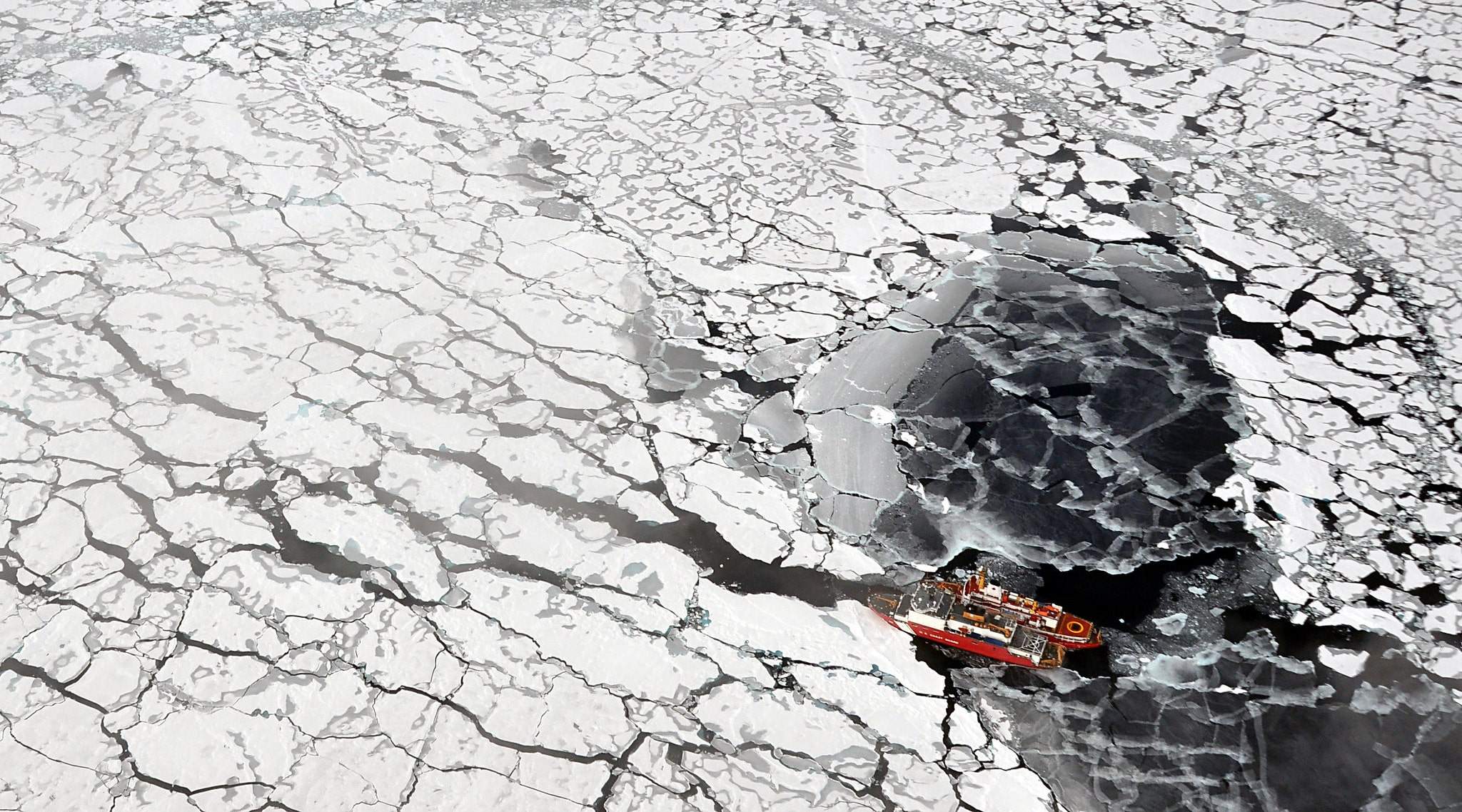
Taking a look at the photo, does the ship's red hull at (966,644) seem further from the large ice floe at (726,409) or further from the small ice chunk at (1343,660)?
the small ice chunk at (1343,660)

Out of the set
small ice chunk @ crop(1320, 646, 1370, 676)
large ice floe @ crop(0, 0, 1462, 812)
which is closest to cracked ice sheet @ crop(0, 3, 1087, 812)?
large ice floe @ crop(0, 0, 1462, 812)

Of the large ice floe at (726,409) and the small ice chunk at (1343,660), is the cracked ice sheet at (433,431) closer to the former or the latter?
the large ice floe at (726,409)

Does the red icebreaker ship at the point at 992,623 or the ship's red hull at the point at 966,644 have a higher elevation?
the red icebreaker ship at the point at 992,623

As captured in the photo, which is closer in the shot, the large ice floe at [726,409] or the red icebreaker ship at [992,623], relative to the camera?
the large ice floe at [726,409]

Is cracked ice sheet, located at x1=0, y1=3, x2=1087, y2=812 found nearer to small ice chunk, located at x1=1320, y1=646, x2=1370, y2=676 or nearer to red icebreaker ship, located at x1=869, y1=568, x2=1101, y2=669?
red icebreaker ship, located at x1=869, y1=568, x2=1101, y2=669

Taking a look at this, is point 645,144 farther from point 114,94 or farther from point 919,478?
point 114,94

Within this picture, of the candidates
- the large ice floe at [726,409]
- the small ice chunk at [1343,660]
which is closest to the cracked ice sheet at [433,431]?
the large ice floe at [726,409]

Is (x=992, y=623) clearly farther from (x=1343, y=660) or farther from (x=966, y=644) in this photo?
(x=1343, y=660)
